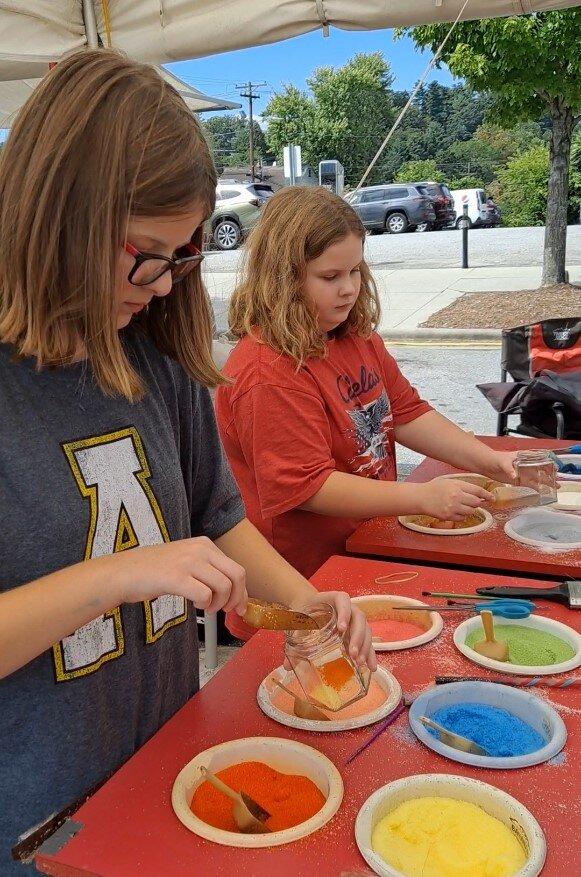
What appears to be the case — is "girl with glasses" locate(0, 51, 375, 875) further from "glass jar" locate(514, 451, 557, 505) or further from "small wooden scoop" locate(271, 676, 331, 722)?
"glass jar" locate(514, 451, 557, 505)

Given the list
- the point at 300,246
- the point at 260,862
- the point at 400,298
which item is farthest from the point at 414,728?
the point at 400,298

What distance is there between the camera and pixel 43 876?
4.19ft

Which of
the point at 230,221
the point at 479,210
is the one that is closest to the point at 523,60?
the point at 230,221

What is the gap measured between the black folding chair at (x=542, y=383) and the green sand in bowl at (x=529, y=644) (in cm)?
244

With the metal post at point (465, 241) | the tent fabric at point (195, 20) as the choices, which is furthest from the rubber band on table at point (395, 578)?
the metal post at point (465, 241)

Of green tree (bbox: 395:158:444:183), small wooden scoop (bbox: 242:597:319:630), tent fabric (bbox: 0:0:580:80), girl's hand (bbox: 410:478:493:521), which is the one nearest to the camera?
small wooden scoop (bbox: 242:597:319:630)

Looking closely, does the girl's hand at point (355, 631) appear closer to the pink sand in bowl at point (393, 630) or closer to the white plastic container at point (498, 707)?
the white plastic container at point (498, 707)

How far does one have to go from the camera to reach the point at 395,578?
1.97 meters

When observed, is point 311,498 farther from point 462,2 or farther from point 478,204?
point 478,204

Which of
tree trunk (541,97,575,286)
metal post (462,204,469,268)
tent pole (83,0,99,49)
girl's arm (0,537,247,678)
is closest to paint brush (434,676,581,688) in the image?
girl's arm (0,537,247,678)

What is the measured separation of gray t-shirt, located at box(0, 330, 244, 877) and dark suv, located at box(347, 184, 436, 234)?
23560mm

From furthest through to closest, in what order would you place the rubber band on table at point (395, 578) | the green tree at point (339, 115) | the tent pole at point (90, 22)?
the green tree at point (339, 115) → the tent pole at point (90, 22) → the rubber band on table at point (395, 578)

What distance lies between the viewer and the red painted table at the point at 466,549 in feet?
6.84

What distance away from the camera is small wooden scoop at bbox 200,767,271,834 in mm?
1133
